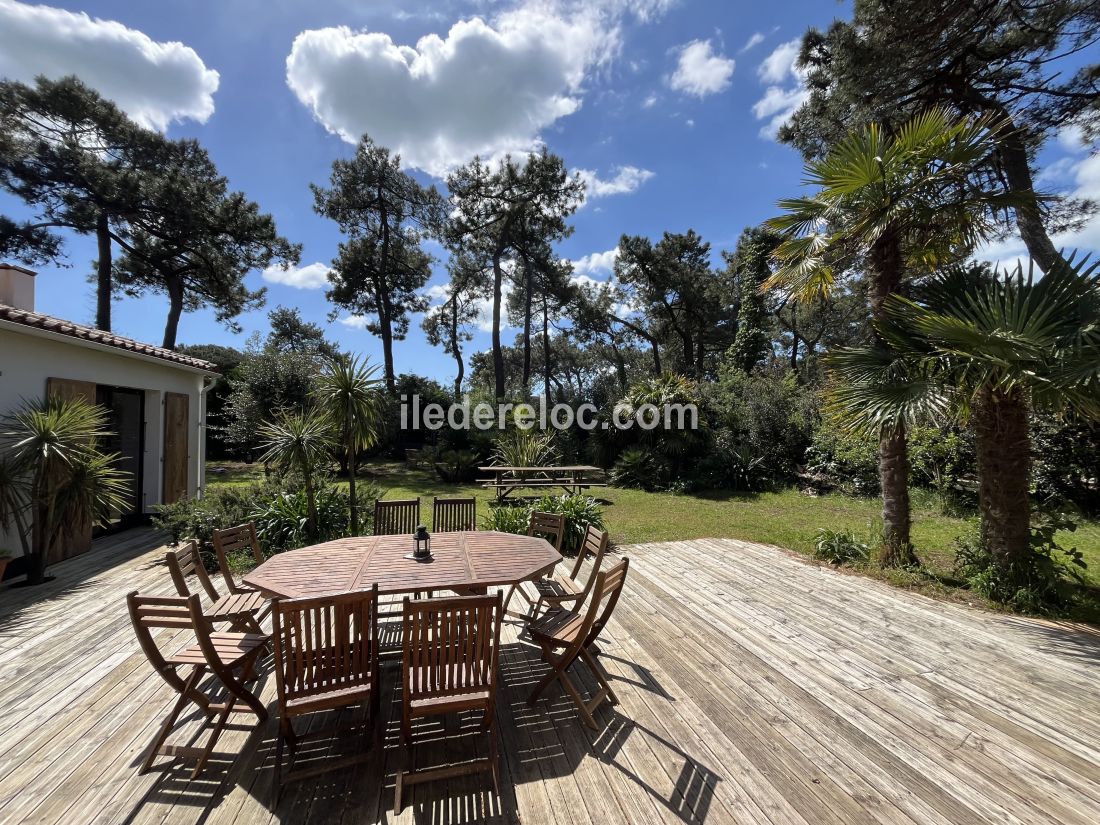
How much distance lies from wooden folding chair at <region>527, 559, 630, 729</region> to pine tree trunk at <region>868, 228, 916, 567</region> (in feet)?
14.6

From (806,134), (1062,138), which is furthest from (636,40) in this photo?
(1062,138)

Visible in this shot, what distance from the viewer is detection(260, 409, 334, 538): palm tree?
590cm

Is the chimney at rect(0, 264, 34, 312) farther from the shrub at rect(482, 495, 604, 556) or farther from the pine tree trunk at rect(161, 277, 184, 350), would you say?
the pine tree trunk at rect(161, 277, 184, 350)

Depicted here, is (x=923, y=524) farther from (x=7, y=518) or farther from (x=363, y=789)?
(x=7, y=518)

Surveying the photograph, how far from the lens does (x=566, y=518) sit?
22.2 ft

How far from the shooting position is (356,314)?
21.5 metres

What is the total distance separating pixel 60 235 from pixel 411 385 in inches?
530

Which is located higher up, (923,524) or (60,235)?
(60,235)

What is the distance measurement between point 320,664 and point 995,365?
17.9ft

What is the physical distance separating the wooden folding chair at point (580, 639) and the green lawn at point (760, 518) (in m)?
4.26

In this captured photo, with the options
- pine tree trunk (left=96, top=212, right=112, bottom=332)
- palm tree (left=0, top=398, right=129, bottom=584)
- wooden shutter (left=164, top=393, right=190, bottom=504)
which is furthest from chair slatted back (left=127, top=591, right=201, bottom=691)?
pine tree trunk (left=96, top=212, right=112, bottom=332)

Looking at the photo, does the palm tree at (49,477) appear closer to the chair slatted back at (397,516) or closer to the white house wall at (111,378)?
the white house wall at (111,378)

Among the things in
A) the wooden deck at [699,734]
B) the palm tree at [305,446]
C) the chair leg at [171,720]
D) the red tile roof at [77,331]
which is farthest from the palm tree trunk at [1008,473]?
the red tile roof at [77,331]

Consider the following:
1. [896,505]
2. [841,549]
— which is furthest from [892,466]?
[841,549]
